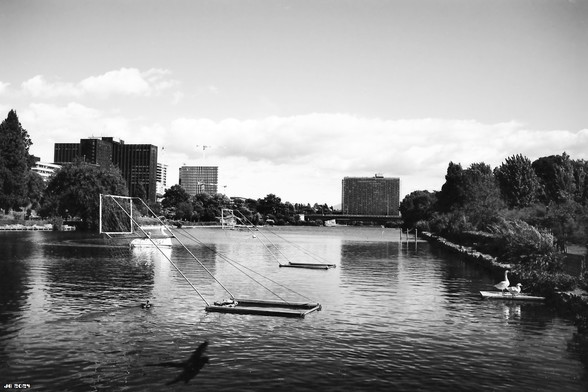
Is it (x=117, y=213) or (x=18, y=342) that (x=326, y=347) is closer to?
(x=18, y=342)

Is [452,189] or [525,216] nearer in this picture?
[525,216]

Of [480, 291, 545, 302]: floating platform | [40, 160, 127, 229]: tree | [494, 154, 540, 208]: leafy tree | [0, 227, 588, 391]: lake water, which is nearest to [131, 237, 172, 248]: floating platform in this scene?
[0, 227, 588, 391]: lake water

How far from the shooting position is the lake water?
2803 centimetres

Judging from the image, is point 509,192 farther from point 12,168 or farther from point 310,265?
point 12,168

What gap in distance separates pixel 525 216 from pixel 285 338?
80.7 meters

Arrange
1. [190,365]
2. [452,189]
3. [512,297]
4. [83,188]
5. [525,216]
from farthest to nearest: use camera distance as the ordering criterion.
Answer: [452,189]
[83,188]
[525,216]
[512,297]
[190,365]

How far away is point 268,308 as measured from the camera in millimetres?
45688

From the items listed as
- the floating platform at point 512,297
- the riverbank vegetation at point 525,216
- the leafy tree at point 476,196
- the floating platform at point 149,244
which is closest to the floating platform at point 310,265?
the riverbank vegetation at point 525,216

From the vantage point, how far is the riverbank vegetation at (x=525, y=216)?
60375 millimetres

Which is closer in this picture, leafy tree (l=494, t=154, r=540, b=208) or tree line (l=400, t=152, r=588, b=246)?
tree line (l=400, t=152, r=588, b=246)

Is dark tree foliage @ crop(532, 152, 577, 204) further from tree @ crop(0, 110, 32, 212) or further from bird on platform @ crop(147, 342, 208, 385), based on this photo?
tree @ crop(0, 110, 32, 212)

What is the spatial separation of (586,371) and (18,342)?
108ft

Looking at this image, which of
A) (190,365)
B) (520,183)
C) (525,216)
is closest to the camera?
Answer: (190,365)

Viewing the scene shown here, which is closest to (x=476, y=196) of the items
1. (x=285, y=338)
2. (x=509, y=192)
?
(x=509, y=192)
